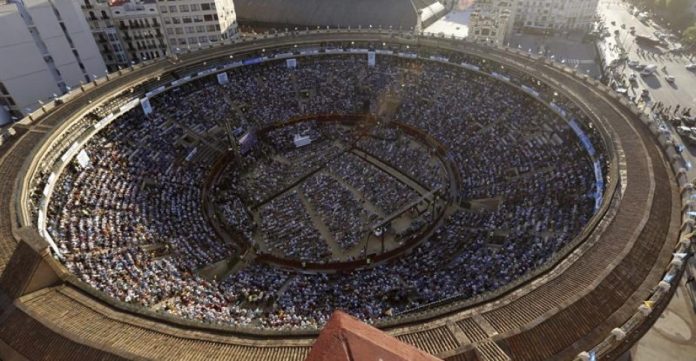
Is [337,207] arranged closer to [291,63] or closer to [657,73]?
[291,63]

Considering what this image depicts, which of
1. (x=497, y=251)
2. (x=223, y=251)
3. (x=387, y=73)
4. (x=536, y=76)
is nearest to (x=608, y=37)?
(x=536, y=76)

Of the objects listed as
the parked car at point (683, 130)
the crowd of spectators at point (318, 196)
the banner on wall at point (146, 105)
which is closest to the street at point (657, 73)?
the parked car at point (683, 130)

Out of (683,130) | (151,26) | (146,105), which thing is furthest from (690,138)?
(151,26)

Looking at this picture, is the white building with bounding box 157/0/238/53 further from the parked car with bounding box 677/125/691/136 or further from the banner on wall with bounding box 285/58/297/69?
the parked car with bounding box 677/125/691/136

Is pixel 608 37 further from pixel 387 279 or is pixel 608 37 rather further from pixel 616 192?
pixel 387 279

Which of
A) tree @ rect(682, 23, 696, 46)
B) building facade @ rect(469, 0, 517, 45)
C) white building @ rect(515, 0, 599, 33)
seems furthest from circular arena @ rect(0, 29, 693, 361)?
tree @ rect(682, 23, 696, 46)
